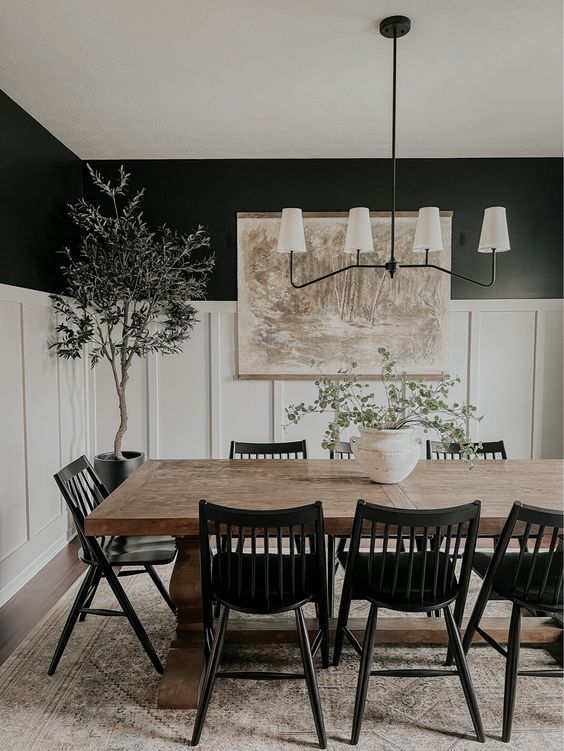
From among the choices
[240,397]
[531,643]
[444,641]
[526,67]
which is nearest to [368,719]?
[444,641]

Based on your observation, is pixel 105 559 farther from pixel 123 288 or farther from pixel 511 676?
pixel 123 288

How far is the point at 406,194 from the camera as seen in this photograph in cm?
463

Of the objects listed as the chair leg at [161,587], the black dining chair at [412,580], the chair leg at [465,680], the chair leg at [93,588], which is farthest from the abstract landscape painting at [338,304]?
the chair leg at [465,680]

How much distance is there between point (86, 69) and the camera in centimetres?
307

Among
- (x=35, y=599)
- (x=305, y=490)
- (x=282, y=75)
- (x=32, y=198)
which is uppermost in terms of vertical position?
(x=282, y=75)

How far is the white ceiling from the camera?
258cm

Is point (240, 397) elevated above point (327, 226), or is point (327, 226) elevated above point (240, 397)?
point (327, 226)

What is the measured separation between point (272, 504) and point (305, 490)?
0.91 feet

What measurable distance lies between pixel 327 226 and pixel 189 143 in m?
1.19

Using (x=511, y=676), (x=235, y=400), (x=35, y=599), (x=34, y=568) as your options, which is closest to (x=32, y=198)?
(x=235, y=400)

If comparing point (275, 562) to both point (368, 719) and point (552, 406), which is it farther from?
point (552, 406)

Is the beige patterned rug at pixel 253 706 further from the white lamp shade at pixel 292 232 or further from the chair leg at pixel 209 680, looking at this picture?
the white lamp shade at pixel 292 232

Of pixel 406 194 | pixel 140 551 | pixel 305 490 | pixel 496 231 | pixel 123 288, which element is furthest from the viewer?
pixel 406 194

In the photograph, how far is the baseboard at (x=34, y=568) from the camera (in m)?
3.33
